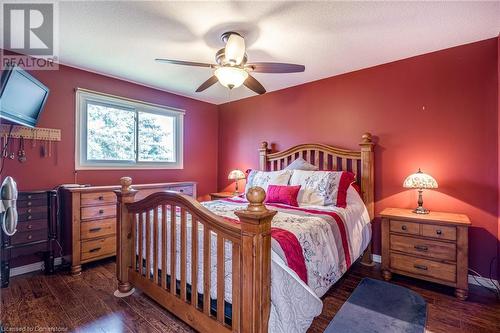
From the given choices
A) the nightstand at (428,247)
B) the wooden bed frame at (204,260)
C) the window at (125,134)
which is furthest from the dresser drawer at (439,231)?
the window at (125,134)

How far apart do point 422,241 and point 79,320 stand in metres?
3.03

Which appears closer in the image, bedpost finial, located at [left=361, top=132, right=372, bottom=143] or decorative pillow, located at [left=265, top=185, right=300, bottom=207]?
decorative pillow, located at [left=265, top=185, right=300, bottom=207]

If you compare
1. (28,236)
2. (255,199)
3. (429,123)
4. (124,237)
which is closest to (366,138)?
(429,123)

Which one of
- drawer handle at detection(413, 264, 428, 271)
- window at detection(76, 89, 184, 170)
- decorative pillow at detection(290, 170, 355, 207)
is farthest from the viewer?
window at detection(76, 89, 184, 170)

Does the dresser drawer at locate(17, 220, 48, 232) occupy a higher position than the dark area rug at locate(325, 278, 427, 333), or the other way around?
the dresser drawer at locate(17, 220, 48, 232)

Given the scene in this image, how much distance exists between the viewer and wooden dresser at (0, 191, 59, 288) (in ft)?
8.02

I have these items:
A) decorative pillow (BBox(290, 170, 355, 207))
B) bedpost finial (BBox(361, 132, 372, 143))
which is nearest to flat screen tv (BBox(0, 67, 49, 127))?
decorative pillow (BBox(290, 170, 355, 207))

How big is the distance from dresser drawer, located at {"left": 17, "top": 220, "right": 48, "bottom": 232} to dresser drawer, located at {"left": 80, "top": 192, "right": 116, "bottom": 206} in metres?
0.41

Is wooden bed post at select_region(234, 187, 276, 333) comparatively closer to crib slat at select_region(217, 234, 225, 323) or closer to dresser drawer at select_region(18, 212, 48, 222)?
crib slat at select_region(217, 234, 225, 323)

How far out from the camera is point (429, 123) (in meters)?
2.72

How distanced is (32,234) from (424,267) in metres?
3.93

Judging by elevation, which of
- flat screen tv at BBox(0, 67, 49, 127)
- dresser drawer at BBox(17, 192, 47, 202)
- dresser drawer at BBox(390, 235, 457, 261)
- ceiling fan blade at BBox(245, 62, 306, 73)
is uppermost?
ceiling fan blade at BBox(245, 62, 306, 73)
